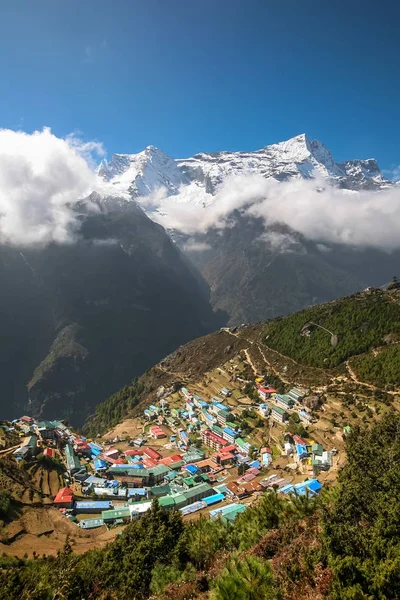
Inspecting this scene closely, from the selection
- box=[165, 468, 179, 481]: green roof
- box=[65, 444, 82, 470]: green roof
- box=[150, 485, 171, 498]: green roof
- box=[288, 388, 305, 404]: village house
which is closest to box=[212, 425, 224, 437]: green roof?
box=[288, 388, 305, 404]: village house

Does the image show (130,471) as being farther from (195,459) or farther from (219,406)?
(219,406)

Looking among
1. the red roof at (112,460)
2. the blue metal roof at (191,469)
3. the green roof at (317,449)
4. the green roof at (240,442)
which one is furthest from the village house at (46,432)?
the green roof at (317,449)

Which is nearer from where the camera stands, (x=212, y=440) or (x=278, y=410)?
(x=278, y=410)

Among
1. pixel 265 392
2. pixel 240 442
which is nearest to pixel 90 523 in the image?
pixel 240 442

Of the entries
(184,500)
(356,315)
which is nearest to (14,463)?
(184,500)

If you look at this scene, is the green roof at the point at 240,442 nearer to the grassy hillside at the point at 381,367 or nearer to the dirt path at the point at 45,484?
the grassy hillside at the point at 381,367

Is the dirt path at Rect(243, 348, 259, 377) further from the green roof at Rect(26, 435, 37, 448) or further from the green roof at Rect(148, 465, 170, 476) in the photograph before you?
the green roof at Rect(26, 435, 37, 448)
